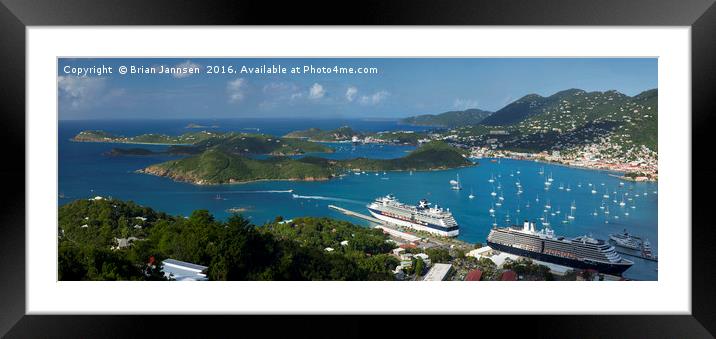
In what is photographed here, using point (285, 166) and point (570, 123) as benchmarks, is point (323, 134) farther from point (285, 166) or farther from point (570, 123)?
point (570, 123)

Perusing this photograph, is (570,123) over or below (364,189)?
over

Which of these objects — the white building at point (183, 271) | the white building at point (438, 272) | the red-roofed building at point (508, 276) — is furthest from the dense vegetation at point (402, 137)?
the white building at point (183, 271)

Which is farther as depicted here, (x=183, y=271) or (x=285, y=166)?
(x=285, y=166)

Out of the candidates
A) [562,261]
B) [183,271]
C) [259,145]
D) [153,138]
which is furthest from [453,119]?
[153,138]

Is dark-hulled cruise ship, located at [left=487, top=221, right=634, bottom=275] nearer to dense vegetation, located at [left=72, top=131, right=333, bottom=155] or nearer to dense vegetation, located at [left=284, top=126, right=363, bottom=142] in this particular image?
dense vegetation, located at [left=284, top=126, right=363, bottom=142]

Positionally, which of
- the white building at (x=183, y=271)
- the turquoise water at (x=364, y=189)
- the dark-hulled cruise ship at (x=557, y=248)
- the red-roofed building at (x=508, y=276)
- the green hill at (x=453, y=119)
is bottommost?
the red-roofed building at (x=508, y=276)

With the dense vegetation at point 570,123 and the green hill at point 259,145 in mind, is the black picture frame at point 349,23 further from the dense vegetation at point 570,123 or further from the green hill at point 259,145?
the green hill at point 259,145
